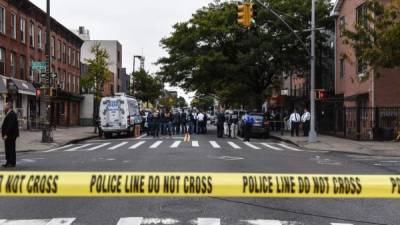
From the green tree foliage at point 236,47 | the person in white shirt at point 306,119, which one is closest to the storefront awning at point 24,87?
the green tree foliage at point 236,47

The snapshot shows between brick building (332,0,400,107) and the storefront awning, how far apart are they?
21495mm

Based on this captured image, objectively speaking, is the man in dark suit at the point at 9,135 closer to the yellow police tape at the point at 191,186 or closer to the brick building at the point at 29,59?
the yellow police tape at the point at 191,186

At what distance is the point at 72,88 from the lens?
191 ft

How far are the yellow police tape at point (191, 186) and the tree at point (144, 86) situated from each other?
251ft

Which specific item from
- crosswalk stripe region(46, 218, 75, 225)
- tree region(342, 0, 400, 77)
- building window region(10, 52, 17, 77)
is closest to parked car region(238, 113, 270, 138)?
tree region(342, 0, 400, 77)

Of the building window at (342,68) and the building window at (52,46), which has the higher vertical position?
the building window at (52,46)

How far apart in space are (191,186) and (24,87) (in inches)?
1419

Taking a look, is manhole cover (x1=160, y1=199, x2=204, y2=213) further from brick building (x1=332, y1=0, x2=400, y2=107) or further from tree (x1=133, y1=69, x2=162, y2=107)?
tree (x1=133, y1=69, x2=162, y2=107)

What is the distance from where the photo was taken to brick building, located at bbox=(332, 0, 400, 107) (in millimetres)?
32062

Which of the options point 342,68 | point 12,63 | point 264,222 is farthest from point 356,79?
point 264,222

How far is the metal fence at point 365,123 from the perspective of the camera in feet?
95.8

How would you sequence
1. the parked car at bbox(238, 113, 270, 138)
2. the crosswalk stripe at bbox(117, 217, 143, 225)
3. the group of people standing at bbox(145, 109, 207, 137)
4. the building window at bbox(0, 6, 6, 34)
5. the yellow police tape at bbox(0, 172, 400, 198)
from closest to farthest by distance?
1. the yellow police tape at bbox(0, 172, 400, 198)
2. the crosswalk stripe at bbox(117, 217, 143, 225)
3. the group of people standing at bbox(145, 109, 207, 137)
4. the parked car at bbox(238, 113, 270, 138)
5. the building window at bbox(0, 6, 6, 34)

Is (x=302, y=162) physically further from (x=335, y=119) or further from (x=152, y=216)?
(x=335, y=119)

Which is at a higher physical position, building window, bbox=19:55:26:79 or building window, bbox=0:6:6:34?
building window, bbox=0:6:6:34
